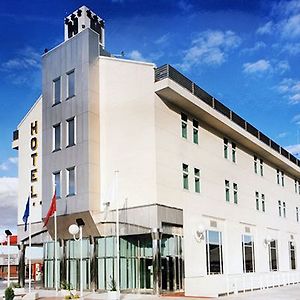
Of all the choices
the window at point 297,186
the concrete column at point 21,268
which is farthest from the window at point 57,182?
the window at point 297,186

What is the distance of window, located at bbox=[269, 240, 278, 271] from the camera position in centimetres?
3722

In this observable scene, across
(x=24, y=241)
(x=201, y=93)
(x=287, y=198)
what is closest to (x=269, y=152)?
Result: (x=287, y=198)

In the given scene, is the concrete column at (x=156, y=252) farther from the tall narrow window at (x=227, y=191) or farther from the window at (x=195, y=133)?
the tall narrow window at (x=227, y=191)

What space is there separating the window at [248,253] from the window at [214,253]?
377cm

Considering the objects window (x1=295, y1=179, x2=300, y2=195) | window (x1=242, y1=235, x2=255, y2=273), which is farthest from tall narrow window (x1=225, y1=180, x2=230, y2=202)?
window (x1=295, y1=179, x2=300, y2=195)

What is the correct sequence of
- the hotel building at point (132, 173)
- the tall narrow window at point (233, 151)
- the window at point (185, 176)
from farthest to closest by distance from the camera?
the tall narrow window at point (233, 151) → the window at point (185, 176) → the hotel building at point (132, 173)

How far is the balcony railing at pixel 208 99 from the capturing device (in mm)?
25531

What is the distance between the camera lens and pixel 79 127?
1059 inches

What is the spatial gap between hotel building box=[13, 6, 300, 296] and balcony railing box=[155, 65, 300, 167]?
3.4 inches

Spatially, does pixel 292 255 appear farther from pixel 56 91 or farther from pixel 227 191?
pixel 56 91

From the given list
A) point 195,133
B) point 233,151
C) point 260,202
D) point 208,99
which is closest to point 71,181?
point 195,133

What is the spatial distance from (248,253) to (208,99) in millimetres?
10980

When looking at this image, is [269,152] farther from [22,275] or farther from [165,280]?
[22,275]

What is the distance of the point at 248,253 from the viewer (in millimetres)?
33375
